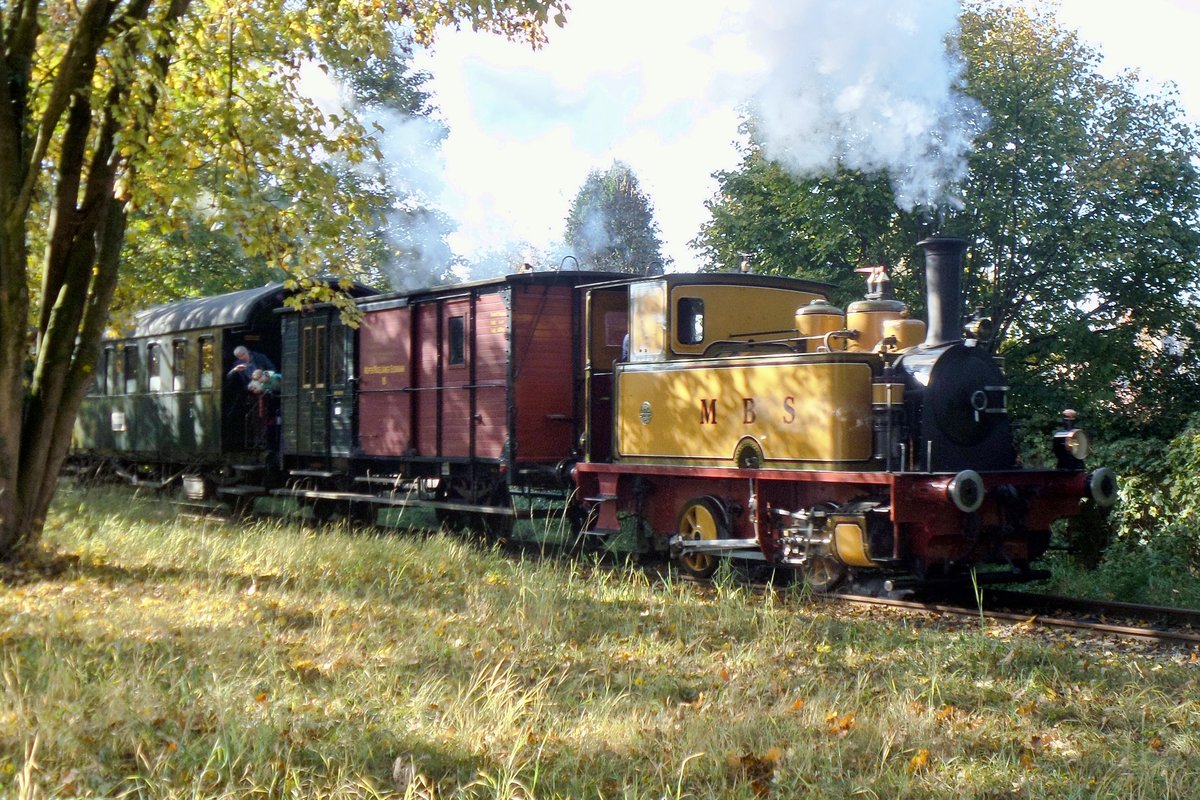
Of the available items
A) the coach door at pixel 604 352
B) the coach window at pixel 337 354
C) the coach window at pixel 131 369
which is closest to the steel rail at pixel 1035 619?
the coach door at pixel 604 352

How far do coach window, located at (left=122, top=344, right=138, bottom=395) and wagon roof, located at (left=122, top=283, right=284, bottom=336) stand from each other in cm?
40

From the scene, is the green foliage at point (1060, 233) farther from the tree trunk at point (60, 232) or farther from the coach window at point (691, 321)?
the tree trunk at point (60, 232)

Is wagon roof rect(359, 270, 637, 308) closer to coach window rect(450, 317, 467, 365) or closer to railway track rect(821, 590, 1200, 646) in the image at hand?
coach window rect(450, 317, 467, 365)

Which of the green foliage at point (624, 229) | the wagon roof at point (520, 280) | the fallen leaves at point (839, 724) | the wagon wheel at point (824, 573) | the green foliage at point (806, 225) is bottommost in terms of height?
the fallen leaves at point (839, 724)

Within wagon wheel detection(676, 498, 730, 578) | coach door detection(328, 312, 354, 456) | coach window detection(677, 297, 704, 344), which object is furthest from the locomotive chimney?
coach door detection(328, 312, 354, 456)

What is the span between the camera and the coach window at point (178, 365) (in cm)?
1680

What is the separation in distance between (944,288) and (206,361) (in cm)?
1143

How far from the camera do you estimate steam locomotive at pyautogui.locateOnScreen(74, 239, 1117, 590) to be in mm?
8492

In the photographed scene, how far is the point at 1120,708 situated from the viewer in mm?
5398

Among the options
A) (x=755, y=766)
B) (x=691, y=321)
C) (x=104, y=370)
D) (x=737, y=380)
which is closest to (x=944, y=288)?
(x=737, y=380)

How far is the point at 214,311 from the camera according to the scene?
16234mm

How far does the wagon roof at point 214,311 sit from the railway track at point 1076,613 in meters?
9.74

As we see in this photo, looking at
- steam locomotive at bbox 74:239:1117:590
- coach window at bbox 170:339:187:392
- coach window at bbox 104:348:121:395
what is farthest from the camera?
coach window at bbox 104:348:121:395

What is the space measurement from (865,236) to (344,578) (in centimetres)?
957
